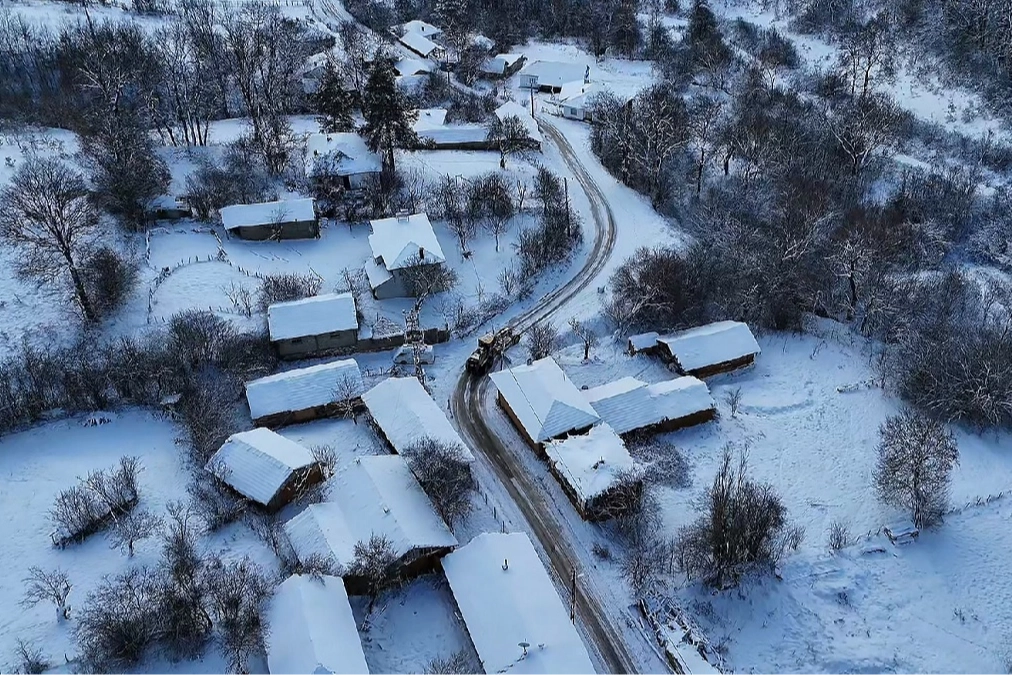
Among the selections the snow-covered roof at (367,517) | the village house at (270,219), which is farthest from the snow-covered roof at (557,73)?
the snow-covered roof at (367,517)

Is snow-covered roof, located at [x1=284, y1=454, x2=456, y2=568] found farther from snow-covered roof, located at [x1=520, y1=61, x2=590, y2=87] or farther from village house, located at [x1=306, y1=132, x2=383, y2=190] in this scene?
snow-covered roof, located at [x1=520, y1=61, x2=590, y2=87]

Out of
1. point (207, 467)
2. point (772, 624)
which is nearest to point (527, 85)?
point (207, 467)

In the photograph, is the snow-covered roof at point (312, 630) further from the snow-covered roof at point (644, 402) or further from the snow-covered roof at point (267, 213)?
the snow-covered roof at point (267, 213)

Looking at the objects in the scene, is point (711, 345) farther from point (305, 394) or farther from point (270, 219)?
point (270, 219)

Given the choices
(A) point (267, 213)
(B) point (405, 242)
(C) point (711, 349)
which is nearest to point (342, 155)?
(A) point (267, 213)

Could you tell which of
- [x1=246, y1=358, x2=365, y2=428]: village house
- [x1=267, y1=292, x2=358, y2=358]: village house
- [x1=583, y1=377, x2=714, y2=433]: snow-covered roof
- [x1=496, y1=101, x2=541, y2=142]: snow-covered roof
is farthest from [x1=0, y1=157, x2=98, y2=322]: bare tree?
[x1=496, y1=101, x2=541, y2=142]: snow-covered roof

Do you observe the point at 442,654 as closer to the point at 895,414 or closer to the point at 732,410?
the point at 732,410
